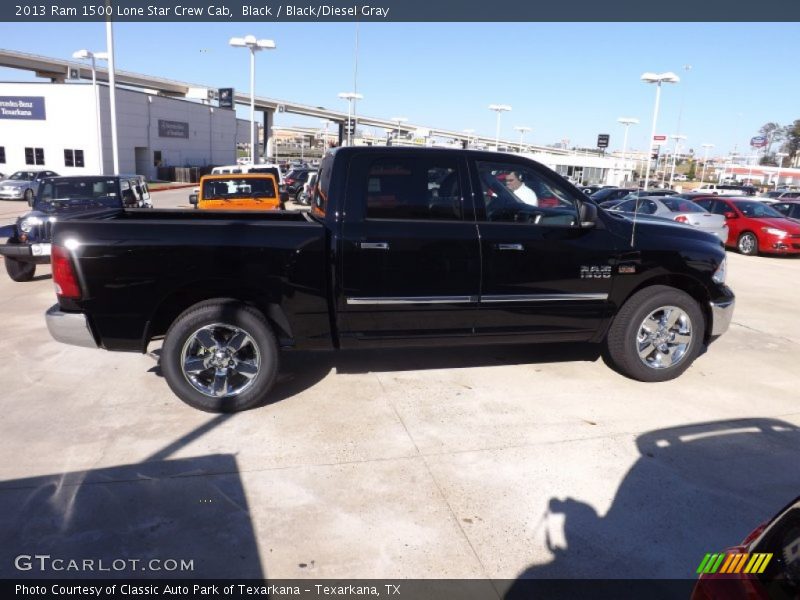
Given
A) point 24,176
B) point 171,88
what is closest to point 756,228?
point 24,176

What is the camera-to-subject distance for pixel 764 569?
1.75 metres

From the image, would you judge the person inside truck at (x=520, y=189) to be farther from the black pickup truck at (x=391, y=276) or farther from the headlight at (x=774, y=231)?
the headlight at (x=774, y=231)

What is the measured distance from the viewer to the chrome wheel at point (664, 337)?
5301 millimetres

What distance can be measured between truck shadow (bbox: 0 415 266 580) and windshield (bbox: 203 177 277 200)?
1086 centimetres

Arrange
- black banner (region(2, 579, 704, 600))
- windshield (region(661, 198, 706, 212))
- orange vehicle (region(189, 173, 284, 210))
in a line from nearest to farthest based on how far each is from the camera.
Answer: black banner (region(2, 579, 704, 600)), orange vehicle (region(189, 173, 284, 210)), windshield (region(661, 198, 706, 212))

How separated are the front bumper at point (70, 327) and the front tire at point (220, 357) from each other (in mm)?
552

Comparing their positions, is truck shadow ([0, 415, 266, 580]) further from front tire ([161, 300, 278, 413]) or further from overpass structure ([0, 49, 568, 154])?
overpass structure ([0, 49, 568, 154])

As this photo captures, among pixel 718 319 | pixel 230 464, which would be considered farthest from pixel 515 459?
pixel 718 319

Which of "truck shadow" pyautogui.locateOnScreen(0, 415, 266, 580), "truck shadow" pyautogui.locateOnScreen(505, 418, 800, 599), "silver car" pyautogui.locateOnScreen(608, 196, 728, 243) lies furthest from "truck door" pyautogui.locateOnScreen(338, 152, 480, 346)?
"silver car" pyautogui.locateOnScreen(608, 196, 728, 243)

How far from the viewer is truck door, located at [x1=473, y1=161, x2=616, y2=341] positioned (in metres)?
4.84

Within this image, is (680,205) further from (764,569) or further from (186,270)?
(764,569)

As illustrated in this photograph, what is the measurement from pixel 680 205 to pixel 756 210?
2.09 m

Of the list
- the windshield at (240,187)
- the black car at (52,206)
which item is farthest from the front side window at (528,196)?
the windshield at (240,187)

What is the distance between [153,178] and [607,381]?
161 ft
